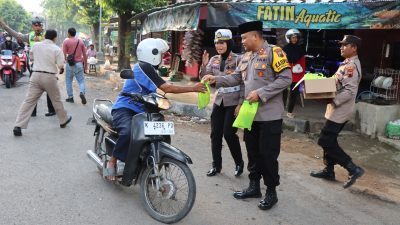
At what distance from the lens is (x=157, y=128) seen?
3740 mm

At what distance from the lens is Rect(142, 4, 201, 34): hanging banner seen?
28.8 ft

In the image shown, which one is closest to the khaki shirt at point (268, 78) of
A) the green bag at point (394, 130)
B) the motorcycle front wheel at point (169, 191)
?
the motorcycle front wheel at point (169, 191)

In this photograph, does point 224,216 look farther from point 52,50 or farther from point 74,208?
point 52,50

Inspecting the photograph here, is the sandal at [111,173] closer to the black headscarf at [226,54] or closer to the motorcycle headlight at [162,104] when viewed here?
the motorcycle headlight at [162,104]

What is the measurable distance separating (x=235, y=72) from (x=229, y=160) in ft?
5.84

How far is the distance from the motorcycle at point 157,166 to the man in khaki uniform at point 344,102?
2084 millimetres

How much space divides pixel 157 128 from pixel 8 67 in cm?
972

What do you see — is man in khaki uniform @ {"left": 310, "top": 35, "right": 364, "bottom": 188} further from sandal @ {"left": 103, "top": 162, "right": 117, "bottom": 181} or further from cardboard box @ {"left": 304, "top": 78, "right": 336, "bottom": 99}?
sandal @ {"left": 103, "top": 162, "right": 117, "bottom": 181}

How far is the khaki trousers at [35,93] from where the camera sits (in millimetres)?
6471

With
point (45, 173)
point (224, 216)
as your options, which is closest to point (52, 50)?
point (45, 173)

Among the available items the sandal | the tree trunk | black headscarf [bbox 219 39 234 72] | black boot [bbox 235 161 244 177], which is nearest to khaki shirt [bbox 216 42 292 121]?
black headscarf [bbox 219 39 234 72]

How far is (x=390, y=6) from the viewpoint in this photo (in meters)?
6.61

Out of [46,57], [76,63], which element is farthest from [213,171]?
[76,63]

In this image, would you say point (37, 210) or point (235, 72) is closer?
point (37, 210)
